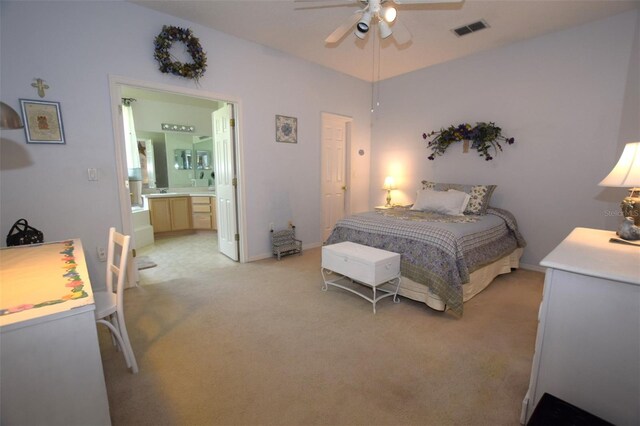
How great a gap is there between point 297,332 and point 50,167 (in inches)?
102

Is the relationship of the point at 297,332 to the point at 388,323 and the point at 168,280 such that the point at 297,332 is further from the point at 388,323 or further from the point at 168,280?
the point at 168,280

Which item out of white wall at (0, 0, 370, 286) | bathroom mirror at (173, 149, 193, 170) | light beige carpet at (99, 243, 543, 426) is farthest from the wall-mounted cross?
bathroom mirror at (173, 149, 193, 170)

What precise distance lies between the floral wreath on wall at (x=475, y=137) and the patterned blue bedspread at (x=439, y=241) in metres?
0.97

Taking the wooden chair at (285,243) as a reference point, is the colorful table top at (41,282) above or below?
above

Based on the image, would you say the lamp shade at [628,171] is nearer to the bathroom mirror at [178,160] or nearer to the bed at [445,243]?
the bed at [445,243]

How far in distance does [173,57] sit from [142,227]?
293cm

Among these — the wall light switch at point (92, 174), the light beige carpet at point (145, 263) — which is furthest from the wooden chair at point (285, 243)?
the wall light switch at point (92, 174)

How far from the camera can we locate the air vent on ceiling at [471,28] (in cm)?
316

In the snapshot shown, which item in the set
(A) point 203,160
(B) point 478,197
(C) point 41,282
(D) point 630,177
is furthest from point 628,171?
(A) point 203,160

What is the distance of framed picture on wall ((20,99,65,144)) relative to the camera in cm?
242

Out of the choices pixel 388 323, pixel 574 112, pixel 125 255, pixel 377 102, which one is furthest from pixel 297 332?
pixel 377 102

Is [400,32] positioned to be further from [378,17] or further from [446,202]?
[446,202]

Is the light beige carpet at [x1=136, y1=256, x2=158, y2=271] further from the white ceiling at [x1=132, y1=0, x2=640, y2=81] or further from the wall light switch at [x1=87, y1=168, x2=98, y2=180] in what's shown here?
the white ceiling at [x1=132, y1=0, x2=640, y2=81]

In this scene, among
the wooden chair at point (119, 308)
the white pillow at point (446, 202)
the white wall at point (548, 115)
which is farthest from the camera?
the white pillow at point (446, 202)
